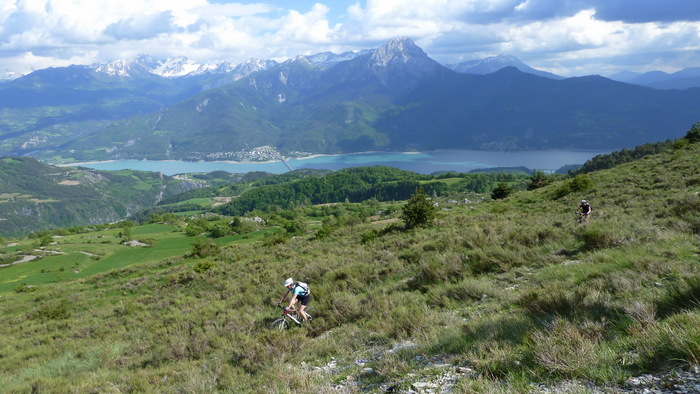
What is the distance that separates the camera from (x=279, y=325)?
352 inches

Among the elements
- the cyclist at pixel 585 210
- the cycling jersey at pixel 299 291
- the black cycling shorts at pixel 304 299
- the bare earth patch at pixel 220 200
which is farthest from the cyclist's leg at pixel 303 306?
the bare earth patch at pixel 220 200

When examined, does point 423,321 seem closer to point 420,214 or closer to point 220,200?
point 420,214

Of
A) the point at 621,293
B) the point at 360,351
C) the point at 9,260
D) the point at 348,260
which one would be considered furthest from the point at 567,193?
the point at 9,260

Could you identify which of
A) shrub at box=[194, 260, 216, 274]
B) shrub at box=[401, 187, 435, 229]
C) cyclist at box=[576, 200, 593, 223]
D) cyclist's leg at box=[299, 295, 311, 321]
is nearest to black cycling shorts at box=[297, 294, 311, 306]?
cyclist's leg at box=[299, 295, 311, 321]

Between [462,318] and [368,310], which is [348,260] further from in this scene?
[462,318]

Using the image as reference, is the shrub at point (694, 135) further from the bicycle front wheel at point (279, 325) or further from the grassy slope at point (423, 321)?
the bicycle front wheel at point (279, 325)

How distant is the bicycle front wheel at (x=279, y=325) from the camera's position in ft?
28.8

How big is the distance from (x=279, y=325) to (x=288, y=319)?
393 mm

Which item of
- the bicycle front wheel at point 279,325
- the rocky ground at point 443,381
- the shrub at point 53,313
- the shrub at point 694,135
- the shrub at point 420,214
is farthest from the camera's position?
the shrub at point 694,135

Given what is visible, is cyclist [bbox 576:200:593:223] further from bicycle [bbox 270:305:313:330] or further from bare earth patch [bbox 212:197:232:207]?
bare earth patch [bbox 212:197:232:207]

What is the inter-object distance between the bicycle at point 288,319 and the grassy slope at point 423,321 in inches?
14.8

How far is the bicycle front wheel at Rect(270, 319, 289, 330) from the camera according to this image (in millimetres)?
8773

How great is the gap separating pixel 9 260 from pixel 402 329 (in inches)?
2149

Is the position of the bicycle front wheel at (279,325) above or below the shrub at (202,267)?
above
